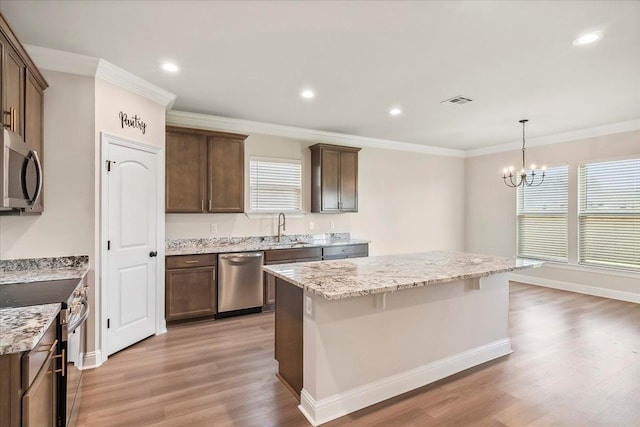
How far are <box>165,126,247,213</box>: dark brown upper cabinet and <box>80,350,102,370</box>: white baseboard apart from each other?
172 centimetres

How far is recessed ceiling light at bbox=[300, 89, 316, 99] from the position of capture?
3.73 metres

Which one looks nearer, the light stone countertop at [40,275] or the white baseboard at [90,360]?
the light stone countertop at [40,275]

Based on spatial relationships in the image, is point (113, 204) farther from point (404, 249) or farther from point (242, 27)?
point (404, 249)

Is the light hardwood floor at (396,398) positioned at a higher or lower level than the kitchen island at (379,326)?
lower

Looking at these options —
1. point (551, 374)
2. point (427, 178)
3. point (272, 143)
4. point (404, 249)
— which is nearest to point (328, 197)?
point (272, 143)

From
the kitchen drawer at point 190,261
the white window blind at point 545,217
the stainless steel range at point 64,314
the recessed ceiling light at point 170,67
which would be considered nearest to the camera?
the stainless steel range at point 64,314

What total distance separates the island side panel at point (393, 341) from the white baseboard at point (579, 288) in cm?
339

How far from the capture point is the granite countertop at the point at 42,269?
241 cm

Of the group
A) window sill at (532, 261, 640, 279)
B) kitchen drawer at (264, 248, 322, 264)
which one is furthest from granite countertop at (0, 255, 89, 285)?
window sill at (532, 261, 640, 279)

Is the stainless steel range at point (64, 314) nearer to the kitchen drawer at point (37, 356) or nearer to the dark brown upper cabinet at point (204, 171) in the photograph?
the kitchen drawer at point (37, 356)

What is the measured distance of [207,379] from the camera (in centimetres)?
272

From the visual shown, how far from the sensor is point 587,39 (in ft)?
8.50

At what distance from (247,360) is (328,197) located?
2.91 meters

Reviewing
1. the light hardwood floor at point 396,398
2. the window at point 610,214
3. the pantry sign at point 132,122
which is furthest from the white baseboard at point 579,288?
the pantry sign at point 132,122
